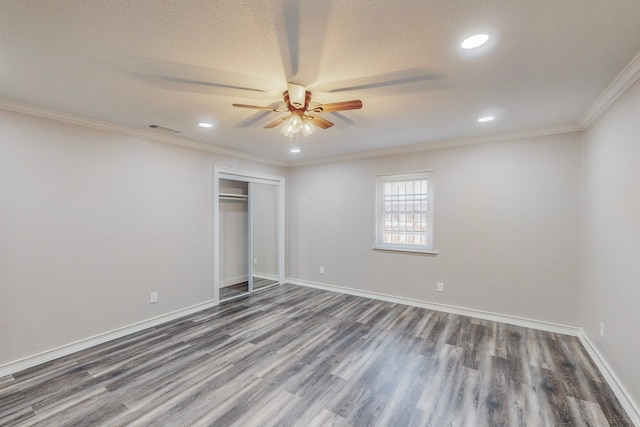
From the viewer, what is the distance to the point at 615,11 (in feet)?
4.65

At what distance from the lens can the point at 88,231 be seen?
3.05 metres

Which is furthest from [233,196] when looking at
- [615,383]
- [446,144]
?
[615,383]

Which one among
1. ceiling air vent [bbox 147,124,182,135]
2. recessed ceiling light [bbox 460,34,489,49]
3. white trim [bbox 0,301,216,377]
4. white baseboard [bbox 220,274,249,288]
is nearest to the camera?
recessed ceiling light [bbox 460,34,489,49]

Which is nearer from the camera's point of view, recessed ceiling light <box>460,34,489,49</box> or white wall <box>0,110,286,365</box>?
recessed ceiling light <box>460,34,489,49</box>

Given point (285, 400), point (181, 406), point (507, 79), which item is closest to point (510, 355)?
point (285, 400)

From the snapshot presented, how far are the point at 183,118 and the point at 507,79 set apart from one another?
3093mm

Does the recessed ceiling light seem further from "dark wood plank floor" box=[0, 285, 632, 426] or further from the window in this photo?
the window


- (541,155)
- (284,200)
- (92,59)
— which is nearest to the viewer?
(92,59)

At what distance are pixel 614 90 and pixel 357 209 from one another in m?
3.33

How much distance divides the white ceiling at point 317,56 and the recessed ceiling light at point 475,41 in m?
0.05

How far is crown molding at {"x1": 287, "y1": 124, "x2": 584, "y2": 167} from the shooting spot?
3354 mm

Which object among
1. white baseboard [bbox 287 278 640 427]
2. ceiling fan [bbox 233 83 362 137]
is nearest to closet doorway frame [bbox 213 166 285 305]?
white baseboard [bbox 287 278 640 427]

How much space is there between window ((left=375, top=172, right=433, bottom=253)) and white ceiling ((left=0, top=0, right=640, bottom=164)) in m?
1.55

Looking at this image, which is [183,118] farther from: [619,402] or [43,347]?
[619,402]
